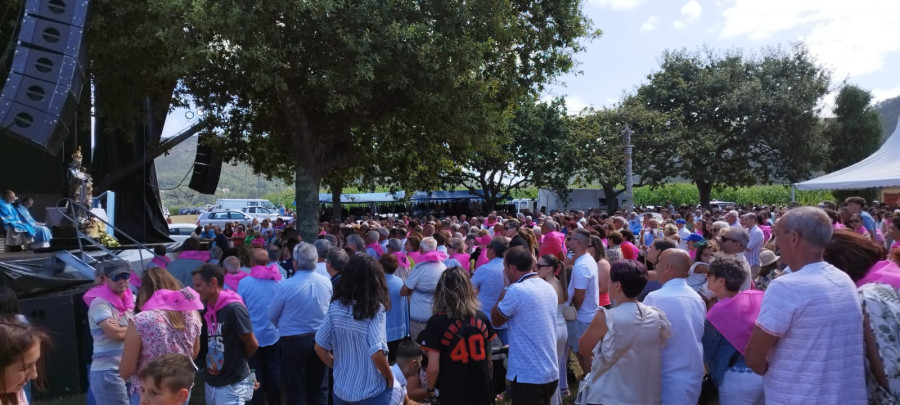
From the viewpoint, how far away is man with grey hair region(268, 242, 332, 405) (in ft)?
18.3

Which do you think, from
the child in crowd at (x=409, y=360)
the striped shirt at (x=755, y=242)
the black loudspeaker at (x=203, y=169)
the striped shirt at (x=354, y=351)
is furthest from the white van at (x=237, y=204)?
the striped shirt at (x=354, y=351)

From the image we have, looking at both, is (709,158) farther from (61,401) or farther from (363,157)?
(61,401)

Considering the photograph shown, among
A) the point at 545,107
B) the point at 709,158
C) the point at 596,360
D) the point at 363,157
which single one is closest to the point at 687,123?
the point at 709,158

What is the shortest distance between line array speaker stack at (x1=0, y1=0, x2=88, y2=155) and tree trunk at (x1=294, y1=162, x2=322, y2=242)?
15.9 feet

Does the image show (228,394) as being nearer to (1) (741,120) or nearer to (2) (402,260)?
(2) (402,260)

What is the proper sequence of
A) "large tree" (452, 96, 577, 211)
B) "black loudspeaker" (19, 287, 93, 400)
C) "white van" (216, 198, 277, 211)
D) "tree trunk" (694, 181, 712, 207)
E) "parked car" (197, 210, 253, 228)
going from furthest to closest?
"white van" (216, 198, 277, 211) → "tree trunk" (694, 181, 712, 207) → "parked car" (197, 210, 253, 228) → "large tree" (452, 96, 577, 211) → "black loudspeaker" (19, 287, 93, 400)

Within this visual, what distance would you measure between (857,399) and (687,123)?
34.7 m

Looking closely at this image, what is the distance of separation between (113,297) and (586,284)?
13.1ft

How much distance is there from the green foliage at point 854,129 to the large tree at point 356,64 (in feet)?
115

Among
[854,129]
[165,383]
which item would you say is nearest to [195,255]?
[165,383]

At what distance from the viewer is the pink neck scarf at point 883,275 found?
3.25 metres

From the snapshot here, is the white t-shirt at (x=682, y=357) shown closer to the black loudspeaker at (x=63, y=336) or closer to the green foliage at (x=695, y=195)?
the black loudspeaker at (x=63, y=336)

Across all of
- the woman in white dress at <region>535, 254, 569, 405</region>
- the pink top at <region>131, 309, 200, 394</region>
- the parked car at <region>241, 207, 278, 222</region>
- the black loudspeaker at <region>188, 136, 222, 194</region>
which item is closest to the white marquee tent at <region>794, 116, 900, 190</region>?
the woman in white dress at <region>535, 254, 569, 405</region>

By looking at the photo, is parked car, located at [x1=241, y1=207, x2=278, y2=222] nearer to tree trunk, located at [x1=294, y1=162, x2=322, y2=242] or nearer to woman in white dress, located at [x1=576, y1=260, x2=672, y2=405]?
tree trunk, located at [x1=294, y1=162, x2=322, y2=242]
